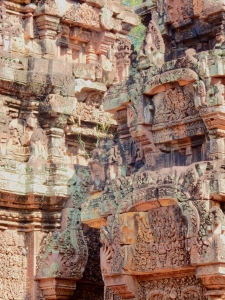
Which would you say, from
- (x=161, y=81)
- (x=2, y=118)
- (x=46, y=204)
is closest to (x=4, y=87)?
(x=2, y=118)

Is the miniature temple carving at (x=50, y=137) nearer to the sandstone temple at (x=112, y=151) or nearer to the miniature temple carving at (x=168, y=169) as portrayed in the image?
the sandstone temple at (x=112, y=151)

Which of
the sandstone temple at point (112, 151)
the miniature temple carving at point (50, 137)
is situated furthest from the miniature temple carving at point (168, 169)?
the miniature temple carving at point (50, 137)

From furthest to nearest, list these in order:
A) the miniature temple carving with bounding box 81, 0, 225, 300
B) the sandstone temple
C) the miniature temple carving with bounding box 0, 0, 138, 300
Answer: the miniature temple carving with bounding box 0, 0, 138, 300 → the sandstone temple → the miniature temple carving with bounding box 81, 0, 225, 300

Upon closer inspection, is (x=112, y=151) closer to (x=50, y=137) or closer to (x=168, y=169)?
(x=168, y=169)

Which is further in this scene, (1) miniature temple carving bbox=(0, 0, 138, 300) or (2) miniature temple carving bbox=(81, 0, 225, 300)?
(1) miniature temple carving bbox=(0, 0, 138, 300)

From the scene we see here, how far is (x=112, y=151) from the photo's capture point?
12.0 m

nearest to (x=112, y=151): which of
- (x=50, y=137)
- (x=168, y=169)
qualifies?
(x=168, y=169)

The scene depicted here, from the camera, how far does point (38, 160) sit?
1519 centimetres

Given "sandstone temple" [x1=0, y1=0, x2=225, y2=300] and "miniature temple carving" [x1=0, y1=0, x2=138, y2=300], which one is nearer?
"sandstone temple" [x1=0, y1=0, x2=225, y2=300]

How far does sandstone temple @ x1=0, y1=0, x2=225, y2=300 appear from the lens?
35.7 ft

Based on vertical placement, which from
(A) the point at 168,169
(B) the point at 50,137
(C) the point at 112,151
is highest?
(B) the point at 50,137

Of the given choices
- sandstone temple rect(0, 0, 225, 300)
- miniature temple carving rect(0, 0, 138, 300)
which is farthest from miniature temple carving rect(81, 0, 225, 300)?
miniature temple carving rect(0, 0, 138, 300)

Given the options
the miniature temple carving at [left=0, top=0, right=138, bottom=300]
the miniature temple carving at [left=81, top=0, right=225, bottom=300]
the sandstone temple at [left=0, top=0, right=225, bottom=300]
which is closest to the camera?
the miniature temple carving at [left=81, top=0, right=225, bottom=300]

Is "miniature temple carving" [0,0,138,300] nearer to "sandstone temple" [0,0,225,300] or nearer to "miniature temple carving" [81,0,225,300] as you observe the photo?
"sandstone temple" [0,0,225,300]
